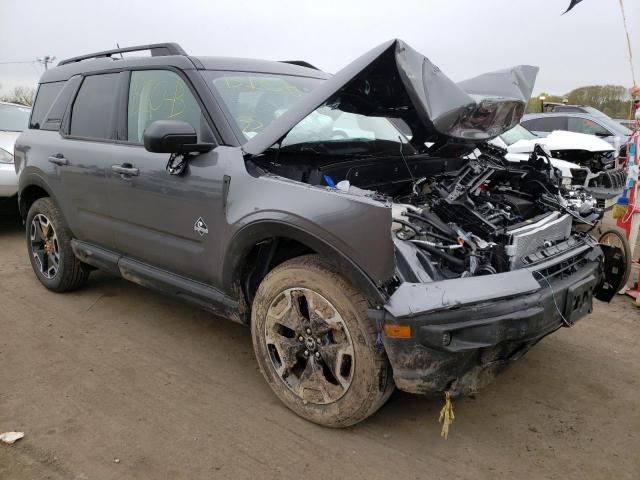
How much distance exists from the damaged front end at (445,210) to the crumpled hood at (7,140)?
17.8 feet

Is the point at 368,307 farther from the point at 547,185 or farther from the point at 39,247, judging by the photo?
the point at 39,247

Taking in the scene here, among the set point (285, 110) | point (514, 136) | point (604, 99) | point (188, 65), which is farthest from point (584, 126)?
point (188, 65)

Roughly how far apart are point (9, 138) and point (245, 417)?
6.36m

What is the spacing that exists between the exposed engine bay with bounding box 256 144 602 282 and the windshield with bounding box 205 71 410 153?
0.80 feet

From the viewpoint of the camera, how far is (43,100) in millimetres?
4777

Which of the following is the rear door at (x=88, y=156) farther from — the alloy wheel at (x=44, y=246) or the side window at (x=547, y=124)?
the side window at (x=547, y=124)

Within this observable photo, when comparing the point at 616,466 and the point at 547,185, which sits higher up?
the point at 547,185

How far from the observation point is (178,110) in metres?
3.38

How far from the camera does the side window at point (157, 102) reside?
10.8 feet

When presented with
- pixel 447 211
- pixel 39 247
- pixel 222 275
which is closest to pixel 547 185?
pixel 447 211

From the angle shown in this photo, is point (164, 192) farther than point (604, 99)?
No

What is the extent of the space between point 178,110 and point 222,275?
113 centimetres

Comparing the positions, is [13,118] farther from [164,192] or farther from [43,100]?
[164,192]

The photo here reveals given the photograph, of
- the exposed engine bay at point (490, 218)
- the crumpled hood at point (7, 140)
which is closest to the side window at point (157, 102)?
the exposed engine bay at point (490, 218)
